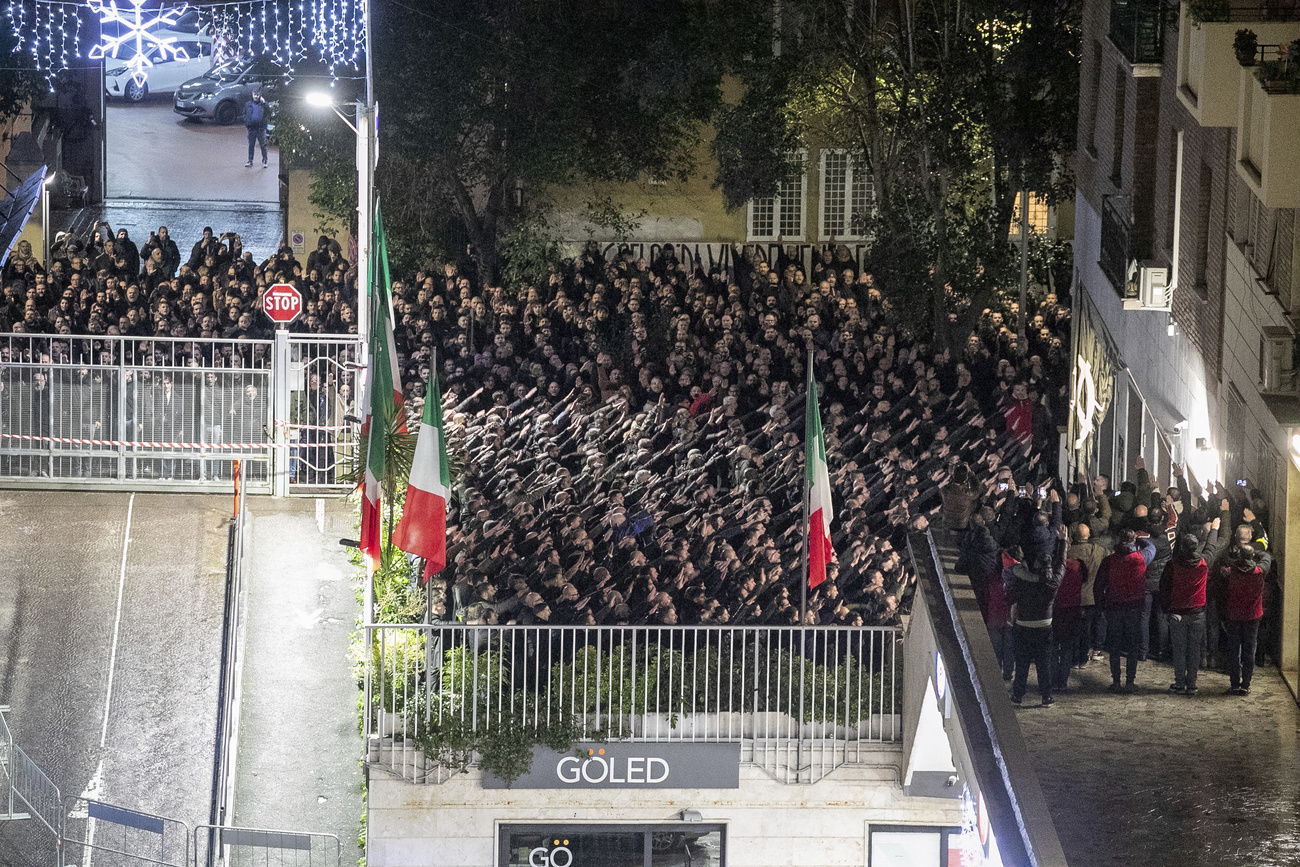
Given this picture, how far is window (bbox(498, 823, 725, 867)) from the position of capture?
66.3 ft

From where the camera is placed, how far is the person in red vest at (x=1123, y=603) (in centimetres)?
1565

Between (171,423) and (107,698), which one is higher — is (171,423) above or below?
above

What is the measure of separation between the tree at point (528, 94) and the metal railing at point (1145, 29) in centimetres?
1232

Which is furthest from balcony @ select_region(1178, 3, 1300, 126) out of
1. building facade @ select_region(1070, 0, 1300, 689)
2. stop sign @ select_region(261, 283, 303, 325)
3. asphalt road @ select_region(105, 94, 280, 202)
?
asphalt road @ select_region(105, 94, 280, 202)

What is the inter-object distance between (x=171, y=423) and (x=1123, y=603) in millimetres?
11524

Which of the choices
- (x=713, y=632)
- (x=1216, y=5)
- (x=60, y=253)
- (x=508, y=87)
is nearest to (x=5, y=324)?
(x=60, y=253)

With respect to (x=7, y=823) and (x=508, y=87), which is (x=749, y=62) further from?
(x=7, y=823)

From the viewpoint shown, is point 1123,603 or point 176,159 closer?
point 1123,603

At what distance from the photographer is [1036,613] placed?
1570 cm

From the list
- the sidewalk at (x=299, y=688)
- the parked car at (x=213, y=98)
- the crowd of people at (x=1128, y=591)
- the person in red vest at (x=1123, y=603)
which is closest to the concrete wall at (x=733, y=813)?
the sidewalk at (x=299, y=688)

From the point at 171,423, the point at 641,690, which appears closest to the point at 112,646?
the point at 171,423

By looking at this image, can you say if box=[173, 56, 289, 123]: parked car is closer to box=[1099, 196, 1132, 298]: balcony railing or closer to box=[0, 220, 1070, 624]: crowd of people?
box=[0, 220, 1070, 624]: crowd of people

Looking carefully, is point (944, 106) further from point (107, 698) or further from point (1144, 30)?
point (107, 698)

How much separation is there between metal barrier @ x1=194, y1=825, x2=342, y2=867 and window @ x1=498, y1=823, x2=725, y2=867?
2.21 m
